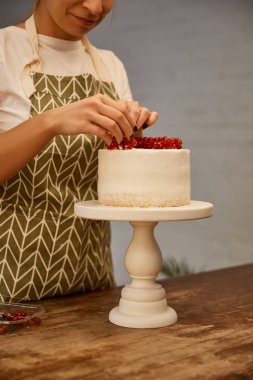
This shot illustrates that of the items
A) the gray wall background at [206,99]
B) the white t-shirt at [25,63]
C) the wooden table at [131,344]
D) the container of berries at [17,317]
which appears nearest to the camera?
the wooden table at [131,344]

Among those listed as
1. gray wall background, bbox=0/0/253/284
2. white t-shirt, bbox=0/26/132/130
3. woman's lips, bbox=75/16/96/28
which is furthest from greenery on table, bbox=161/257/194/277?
woman's lips, bbox=75/16/96/28

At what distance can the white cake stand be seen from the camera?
1562 millimetres

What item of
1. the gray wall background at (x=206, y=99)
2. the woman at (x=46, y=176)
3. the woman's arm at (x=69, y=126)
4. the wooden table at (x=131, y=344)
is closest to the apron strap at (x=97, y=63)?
the woman at (x=46, y=176)

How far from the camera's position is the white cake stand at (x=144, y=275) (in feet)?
5.13

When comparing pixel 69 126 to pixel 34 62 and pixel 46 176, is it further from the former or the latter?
pixel 34 62

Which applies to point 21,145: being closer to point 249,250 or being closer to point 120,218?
point 120,218

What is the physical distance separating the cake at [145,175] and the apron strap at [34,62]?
0.40m

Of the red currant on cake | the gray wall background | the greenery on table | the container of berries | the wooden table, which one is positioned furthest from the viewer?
the greenery on table

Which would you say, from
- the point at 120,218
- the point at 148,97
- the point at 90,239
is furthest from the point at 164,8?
the point at 120,218

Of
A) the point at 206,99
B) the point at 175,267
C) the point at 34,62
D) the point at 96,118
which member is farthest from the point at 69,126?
the point at 175,267

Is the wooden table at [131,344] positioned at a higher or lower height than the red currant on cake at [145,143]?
lower

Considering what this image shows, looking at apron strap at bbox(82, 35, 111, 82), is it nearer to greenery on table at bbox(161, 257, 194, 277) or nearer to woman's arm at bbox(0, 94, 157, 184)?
woman's arm at bbox(0, 94, 157, 184)

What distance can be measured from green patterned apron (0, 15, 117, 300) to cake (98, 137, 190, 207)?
0.29 m

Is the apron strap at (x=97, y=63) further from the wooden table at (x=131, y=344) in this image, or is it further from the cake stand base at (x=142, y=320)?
the cake stand base at (x=142, y=320)
